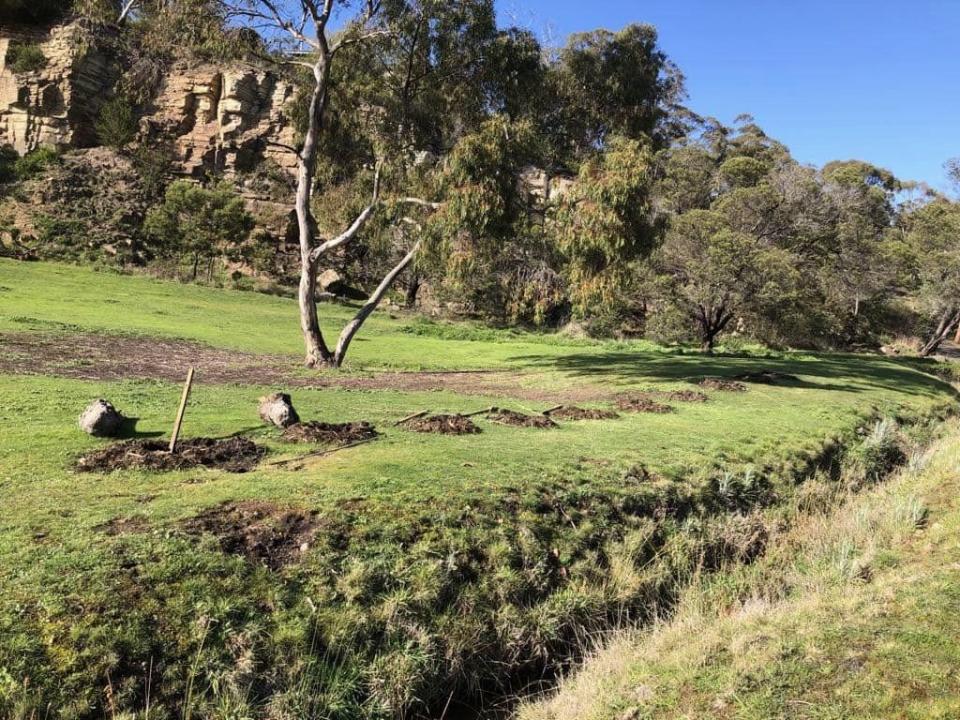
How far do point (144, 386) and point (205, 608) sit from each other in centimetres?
840

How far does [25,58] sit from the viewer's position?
145 ft

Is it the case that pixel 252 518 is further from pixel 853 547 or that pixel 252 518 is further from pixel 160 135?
pixel 160 135

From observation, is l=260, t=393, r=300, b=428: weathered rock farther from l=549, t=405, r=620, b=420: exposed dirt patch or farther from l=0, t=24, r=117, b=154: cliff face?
l=0, t=24, r=117, b=154: cliff face

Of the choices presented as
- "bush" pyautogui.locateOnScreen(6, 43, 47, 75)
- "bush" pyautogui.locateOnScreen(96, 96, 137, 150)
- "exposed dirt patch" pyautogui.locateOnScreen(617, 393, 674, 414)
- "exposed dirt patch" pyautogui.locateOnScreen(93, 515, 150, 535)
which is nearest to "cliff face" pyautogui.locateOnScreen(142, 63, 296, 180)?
"bush" pyautogui.locateOnScreen(96, 96, 137, 150)

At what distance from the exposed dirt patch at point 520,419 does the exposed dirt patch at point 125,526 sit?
22.5ft

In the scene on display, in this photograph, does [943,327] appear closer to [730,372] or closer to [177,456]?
[730,372]

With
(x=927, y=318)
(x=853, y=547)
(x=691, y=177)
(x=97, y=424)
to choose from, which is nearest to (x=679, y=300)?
(x=691, y=177)

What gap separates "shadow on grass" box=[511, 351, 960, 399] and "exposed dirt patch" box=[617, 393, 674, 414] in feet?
11.5

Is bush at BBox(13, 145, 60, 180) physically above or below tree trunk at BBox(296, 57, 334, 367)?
above

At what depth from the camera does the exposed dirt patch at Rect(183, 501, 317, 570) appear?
5.29 meters

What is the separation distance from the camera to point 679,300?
35031 millimetres

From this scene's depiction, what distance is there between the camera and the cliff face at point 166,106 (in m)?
45.2

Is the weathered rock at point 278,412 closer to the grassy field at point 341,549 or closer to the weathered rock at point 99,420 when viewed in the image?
the grassy field at point 341,549

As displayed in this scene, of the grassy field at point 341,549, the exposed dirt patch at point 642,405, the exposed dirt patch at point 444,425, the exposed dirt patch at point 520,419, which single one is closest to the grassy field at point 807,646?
the grassy field at point 341,549
